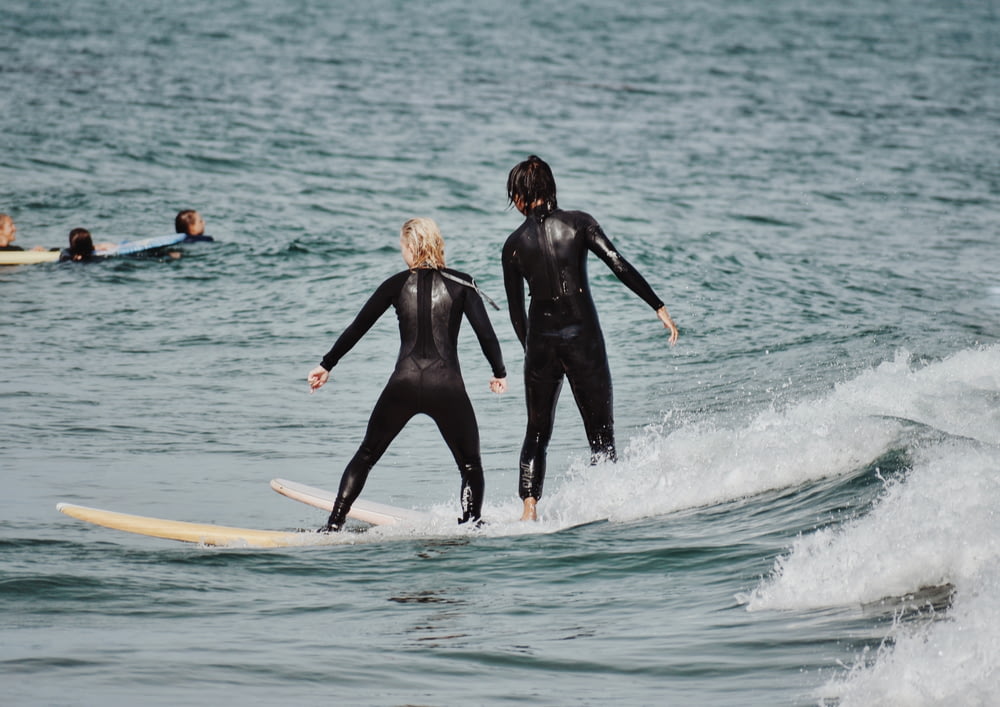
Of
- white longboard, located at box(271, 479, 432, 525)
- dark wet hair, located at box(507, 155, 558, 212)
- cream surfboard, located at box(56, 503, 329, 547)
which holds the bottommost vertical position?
white longboard, located at box(271, 479, 432, 525)

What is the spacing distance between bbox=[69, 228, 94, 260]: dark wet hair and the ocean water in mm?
523

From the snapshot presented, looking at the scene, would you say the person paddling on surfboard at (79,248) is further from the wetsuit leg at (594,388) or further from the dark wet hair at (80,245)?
the wetsuit leg at (594,388)

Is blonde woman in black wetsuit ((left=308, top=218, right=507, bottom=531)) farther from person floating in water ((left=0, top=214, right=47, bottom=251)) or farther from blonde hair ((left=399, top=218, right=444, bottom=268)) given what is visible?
person floating in water ((left=0, top=214, right=47, bottom=251))

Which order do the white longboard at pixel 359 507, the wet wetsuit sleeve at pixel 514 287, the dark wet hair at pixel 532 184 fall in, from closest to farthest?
the dark wet hair at pixel 532 184 → the wet wetsuit sleeve at pixel 514 287 → the white longboard at pixel 359 507

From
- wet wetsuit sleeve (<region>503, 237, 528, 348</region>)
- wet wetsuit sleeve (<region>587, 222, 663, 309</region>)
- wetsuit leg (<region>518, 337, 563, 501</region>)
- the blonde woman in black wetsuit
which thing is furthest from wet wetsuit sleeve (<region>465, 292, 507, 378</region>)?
wet wetsuit sleeve (<region>587, 222, 663, 309</region>)

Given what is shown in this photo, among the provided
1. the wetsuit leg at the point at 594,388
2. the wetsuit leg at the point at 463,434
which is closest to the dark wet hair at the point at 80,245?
the wetsuit leg at the point at 594,388

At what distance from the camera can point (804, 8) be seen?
84.9 m

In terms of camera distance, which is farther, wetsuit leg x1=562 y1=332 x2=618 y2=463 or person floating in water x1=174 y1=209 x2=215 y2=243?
person floating in water x1=174 y1=209 x2=215 y2=243

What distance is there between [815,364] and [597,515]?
20.8ft

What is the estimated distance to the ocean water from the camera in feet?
18.3

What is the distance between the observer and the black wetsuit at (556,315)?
788cm

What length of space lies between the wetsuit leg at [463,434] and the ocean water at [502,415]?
0.68 ft

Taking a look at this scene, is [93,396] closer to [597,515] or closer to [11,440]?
[11,440]

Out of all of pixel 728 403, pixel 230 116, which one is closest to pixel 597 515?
pixel 728 403
